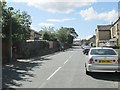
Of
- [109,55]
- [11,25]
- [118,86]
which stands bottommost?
[118,86]

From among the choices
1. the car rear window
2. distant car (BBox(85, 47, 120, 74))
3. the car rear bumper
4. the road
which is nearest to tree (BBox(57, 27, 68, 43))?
the road

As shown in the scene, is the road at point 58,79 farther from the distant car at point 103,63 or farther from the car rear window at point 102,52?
the car rear window at point 102,52

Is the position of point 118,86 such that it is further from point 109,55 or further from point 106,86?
point 109,55

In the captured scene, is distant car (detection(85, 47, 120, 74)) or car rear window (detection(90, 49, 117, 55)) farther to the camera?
car rear window (detection(90, 49, 117, 55))

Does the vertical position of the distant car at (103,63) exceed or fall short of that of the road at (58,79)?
it exceeds it

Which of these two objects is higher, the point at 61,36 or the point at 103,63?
the point at 61,36

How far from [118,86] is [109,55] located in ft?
11.2

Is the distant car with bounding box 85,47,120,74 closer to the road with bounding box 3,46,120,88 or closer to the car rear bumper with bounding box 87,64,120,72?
the car rear bumper with bounding box 87,64,120,72

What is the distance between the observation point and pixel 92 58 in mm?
14625

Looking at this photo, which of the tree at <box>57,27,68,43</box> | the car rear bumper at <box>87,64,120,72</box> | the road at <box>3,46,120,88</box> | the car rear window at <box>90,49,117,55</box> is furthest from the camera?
the tree at <box>57,27,68,43</box>

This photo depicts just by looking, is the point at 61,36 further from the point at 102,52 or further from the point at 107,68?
the point at 107,68

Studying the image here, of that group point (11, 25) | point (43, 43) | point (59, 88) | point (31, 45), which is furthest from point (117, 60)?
point (43, 43)

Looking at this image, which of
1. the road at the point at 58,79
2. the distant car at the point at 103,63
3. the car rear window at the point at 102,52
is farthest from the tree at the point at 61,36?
the distant car at the point at 103,63

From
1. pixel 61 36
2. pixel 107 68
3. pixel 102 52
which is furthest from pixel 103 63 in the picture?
pixel 61 36
